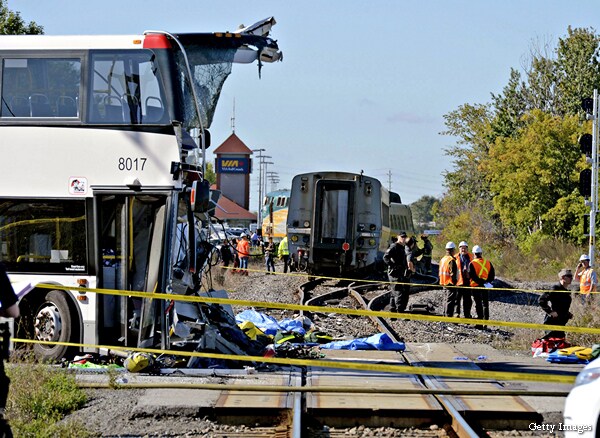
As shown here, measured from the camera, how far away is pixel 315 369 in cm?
1318

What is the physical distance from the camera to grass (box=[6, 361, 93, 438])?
28.6ft

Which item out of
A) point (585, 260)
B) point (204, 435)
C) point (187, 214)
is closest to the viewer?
point (204, 435)

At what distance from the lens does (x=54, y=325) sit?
1283cm

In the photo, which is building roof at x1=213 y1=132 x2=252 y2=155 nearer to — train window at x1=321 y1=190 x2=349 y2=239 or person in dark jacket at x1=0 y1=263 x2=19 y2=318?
train window at x1=321 y1=190 x2=349 y2=239

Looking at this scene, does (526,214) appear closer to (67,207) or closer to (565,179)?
(565,179)

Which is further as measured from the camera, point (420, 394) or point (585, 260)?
point (585, 260)

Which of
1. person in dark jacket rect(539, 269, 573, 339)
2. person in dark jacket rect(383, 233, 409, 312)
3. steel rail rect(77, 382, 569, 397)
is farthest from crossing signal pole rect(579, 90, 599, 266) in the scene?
steel rail rect(77, 382, 569, 397)

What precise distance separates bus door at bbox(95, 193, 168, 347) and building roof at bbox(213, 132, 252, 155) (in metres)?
127

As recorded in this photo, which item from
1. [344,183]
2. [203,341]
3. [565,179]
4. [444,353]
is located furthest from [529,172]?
[203,341]

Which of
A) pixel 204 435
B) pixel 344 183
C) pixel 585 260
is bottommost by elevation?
pixel 204 435

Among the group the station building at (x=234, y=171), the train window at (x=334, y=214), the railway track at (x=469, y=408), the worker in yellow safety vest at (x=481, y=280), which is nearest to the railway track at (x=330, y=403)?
the railway track at (x=469, y=408)

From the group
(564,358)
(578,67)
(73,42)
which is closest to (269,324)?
(564,358)

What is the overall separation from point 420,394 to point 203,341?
3.20 m

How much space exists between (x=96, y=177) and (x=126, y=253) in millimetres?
1084
